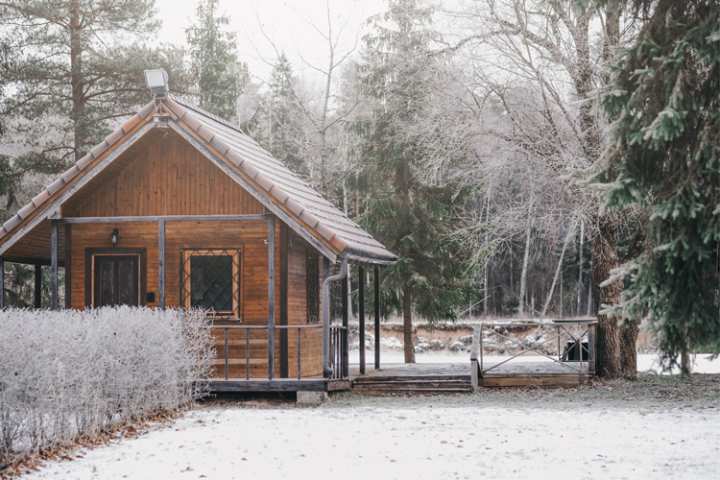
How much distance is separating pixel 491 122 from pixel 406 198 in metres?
7.24

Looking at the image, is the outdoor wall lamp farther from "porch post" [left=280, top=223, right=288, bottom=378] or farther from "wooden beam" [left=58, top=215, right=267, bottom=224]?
"porch post" [left=280, top=223, right=288, bottom=378]

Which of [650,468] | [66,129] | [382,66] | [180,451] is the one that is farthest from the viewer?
[382,66]

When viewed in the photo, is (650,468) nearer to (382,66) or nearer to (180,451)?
(180,451)

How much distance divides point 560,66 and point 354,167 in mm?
10224

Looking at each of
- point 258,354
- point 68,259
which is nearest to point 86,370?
point 258,354

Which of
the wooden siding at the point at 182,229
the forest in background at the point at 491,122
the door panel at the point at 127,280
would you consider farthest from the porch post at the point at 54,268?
the forest in background at the point at 491,122

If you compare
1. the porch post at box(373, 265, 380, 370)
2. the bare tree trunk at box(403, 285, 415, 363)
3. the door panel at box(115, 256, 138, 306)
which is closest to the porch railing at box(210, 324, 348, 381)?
the door panel at box(115, 256, 138, 306)

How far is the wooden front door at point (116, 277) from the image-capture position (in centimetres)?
1705

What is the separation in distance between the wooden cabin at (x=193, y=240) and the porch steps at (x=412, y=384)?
536 mm

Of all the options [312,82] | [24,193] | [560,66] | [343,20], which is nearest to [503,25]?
[560,66]

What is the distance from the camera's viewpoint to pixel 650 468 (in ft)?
31.0

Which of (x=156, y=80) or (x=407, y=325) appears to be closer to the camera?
(x=156, y=80)

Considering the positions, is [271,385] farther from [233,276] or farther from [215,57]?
[215,57]

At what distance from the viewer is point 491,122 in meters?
19.5
